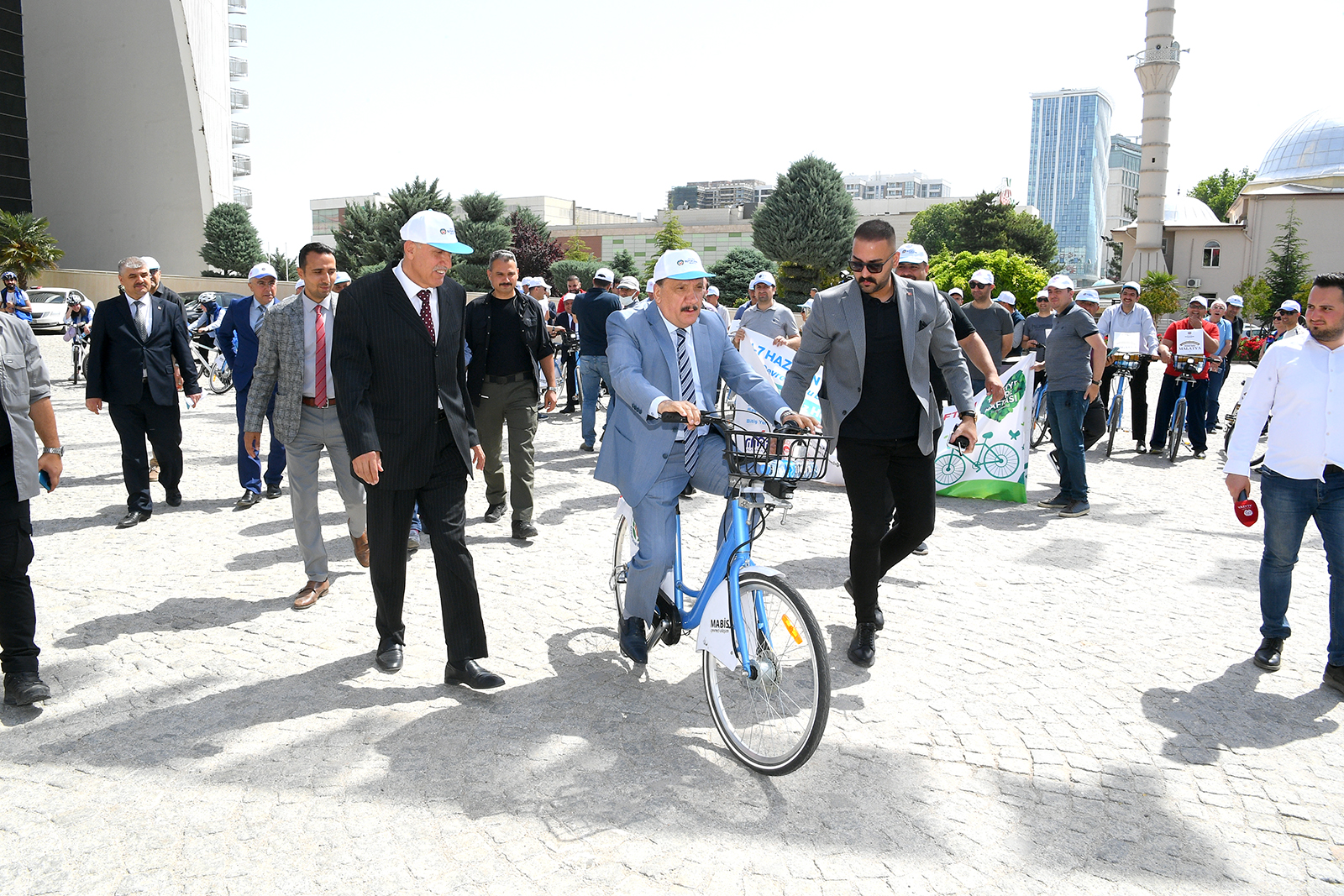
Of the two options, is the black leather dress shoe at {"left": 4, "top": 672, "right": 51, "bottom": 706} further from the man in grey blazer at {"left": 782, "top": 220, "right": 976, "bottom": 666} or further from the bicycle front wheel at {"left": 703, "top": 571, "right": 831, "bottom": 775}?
the man in grey blazer at {"left": 782, "top": 220, "right": 976, "bottom": 666}

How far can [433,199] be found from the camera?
56656 mm

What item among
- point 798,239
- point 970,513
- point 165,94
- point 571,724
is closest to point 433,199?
point 798,239

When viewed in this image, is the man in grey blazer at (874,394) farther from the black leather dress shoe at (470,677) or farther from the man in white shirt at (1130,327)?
the man in white shirt at (1130,327)

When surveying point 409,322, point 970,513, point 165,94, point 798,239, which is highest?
point 165,94

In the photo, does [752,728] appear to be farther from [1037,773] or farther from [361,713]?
[361,713]

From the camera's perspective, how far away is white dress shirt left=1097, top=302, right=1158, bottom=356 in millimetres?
12148

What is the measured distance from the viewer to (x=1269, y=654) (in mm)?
4918

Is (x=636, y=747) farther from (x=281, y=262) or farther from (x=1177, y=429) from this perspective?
(x=281, y=262)

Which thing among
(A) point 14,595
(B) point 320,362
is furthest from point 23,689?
(B) point 320,362

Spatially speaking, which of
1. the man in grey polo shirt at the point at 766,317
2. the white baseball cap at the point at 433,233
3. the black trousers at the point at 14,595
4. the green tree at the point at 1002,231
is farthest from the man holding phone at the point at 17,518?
the green tree at the point at 1002,231

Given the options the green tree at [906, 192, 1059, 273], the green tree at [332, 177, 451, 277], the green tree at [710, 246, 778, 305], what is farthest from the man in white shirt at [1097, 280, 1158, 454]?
the green tree at [906, 192, 1059, 273]

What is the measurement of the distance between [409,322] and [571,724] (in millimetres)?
1993

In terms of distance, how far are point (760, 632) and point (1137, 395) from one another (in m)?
11.5

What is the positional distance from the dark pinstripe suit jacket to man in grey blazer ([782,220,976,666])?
1.86 metres
